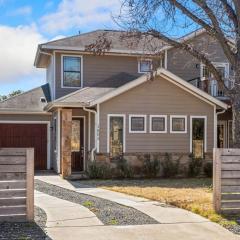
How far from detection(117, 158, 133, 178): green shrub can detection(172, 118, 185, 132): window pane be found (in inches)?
103

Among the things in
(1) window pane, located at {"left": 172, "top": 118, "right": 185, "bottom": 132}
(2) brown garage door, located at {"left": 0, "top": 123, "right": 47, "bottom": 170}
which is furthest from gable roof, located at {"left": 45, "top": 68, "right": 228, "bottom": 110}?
(2) brown garage door, located at {"left": 0, "top": 123, "right": 47, "bottom": 170}

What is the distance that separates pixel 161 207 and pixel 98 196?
2.51 metres

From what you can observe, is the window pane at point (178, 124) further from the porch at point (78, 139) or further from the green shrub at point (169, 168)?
the porch at point (78, 139)

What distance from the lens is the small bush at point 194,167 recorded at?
19.7m

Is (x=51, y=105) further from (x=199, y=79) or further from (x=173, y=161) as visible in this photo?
(x=199, y=79)

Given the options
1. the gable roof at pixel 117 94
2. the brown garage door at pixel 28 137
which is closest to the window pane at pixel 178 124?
the gable roof at pixel 117 94

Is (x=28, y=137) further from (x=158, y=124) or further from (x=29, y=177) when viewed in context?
(x=29, y=177)

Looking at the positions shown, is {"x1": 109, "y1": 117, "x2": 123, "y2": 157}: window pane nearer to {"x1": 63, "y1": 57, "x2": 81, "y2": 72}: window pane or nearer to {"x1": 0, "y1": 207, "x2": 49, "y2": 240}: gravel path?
{"x1": 63, "y1": 57, "x2": 81, "y2": 72}: window pane

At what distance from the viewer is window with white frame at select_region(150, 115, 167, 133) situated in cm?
1980

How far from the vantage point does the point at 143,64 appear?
2389 centimetres

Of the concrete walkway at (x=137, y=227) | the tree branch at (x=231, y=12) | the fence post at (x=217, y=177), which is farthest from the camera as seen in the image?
the tree branch at (x=231, y=12)

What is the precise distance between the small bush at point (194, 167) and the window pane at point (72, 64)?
23.4 ft

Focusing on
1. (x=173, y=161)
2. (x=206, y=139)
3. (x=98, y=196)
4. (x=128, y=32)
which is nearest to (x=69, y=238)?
(x=98, y=196)

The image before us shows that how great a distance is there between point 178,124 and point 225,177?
10.5 m
